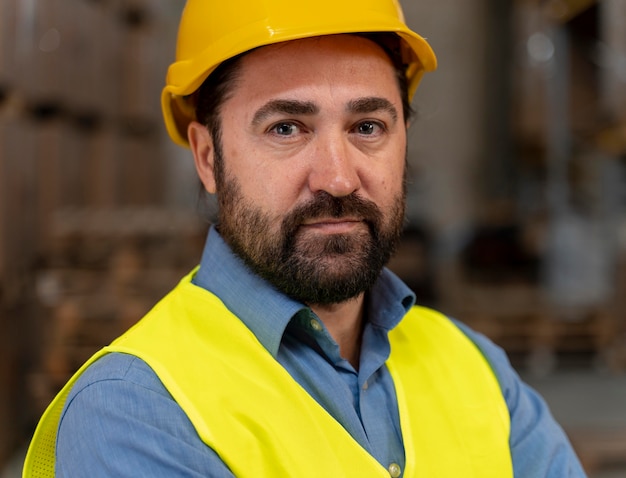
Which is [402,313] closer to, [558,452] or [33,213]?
[558,452]

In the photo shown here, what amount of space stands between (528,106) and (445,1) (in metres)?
3.66

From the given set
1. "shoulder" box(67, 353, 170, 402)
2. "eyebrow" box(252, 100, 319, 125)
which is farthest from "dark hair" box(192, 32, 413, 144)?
"shoulder" box(67, 353, 170, 402)

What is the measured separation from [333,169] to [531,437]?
0.84m

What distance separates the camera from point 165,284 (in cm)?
566

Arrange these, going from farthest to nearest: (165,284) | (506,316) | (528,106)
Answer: (528,106) < (506,316) < (165,284)

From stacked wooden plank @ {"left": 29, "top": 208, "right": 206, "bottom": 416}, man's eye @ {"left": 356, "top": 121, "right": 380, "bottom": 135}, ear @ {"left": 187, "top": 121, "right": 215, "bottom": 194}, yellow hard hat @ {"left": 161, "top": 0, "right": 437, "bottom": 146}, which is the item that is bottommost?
stacked wooden plank @ {"left": 29, "top": 208, "right": 206, "bottom": 416}

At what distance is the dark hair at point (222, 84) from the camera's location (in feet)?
6.46

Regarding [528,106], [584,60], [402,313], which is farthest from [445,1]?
[402,313]

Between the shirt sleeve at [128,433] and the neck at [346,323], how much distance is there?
53 centimetres

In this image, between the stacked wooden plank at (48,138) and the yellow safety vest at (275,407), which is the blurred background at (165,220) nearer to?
the stacked wooden plank at (48,138)

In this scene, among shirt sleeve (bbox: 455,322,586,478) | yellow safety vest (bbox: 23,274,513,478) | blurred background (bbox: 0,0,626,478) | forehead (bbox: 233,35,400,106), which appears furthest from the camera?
blurred background (bbox: 0,0,626,478)

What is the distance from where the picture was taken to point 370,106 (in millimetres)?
1939

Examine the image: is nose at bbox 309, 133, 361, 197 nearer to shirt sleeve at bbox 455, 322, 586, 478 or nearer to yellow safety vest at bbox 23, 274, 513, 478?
yellow safety vest at bbox 23, 274, 513, 478

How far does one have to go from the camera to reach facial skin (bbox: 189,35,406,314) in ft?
6.09
